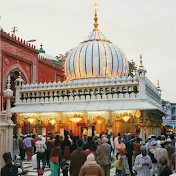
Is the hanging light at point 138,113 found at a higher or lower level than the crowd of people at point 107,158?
higher

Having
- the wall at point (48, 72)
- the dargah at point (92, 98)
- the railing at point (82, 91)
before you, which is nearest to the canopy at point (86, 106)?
the dargah at point (92, 98)

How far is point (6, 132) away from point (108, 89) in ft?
19.5

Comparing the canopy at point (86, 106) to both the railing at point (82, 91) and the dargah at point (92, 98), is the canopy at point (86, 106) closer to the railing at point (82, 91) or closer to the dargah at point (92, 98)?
the dargah at point (92, 98)

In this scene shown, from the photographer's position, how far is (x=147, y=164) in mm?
6449

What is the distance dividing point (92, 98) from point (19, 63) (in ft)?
27.9

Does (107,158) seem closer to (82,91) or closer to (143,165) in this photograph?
(143,165)

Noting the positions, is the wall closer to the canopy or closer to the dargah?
the dargah

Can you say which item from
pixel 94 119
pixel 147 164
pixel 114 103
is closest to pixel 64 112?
pixel 94 119

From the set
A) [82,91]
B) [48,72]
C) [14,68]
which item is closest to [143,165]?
[82,91]

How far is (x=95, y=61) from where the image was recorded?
17.1 metres

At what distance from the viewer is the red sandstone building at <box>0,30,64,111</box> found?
19.5 meters

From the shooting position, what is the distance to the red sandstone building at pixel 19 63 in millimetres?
19469

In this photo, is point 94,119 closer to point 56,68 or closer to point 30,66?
point 30,66

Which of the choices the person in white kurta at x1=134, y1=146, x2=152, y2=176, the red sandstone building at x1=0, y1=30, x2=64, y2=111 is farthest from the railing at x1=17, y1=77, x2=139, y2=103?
the person in white kurta at x1=134, y1=146, x2=152, y2=176
